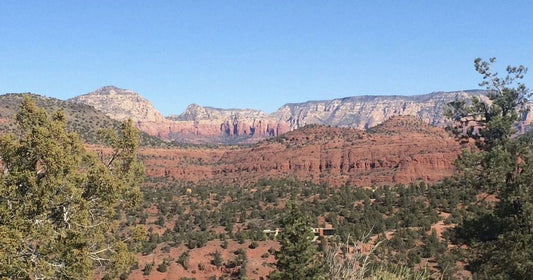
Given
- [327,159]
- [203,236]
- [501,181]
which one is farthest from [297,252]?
[327,159]

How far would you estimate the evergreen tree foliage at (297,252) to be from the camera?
25.0 metres

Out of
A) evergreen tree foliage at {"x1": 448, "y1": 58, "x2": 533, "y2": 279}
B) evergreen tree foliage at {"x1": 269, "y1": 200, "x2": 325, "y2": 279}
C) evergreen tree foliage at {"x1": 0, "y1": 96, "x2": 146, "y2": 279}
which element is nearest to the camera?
evergreen tree foliage at {"x1": 0, "y1": 96, "x2": 146, "y2": 279}

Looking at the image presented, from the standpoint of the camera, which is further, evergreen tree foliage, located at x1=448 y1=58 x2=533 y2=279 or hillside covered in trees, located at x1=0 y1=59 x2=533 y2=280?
evergreen tree foliage, located at x1=448 y1=58 x2=533 y2=279

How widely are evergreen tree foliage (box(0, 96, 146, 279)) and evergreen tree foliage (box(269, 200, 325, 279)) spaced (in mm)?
12247

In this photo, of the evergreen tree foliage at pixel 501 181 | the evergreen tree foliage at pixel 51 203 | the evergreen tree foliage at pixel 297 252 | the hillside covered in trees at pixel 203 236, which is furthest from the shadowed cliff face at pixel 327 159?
the evergreen tree foliage at pixel 51 203

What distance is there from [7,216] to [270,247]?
26819mm

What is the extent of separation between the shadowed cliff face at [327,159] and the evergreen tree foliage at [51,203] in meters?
61.7

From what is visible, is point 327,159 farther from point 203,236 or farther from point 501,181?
point 501,181

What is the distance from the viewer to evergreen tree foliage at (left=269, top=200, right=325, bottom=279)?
25.0 m

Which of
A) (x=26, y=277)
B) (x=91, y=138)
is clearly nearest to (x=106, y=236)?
(x=26, y=277)

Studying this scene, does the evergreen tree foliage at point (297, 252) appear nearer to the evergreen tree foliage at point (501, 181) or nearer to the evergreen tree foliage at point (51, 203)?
the evergreen tree foliage at point (501, 181)

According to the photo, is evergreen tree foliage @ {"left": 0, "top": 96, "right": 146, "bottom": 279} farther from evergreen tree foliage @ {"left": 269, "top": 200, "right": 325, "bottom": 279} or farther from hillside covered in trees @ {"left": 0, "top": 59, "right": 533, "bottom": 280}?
evergreen tree foliage @ {"left": 269, "top": 200, "right": 325, "bottom": 279}

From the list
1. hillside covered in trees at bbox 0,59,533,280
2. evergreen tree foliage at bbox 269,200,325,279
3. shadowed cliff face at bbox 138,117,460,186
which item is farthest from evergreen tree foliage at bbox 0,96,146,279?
shadowed cliff face at bbox 138,117,460,186

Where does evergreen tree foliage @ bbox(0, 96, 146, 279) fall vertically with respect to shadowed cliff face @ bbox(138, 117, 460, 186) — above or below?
above
